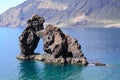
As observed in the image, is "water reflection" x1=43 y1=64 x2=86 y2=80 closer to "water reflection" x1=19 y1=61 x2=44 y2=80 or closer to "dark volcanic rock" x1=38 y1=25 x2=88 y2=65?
"water reflection" x1=19 y1=61 x2=44 y2=80

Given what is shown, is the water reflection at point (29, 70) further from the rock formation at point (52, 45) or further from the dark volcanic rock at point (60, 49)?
the dark volcanic rock at point (60, 49)

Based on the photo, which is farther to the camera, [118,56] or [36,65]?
[118,56]

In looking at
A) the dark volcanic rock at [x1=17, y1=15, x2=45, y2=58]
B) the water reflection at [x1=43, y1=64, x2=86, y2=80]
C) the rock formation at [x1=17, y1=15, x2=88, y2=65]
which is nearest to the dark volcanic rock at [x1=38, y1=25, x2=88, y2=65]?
the rock formation at [x1=17, y1=15, x2=88, y2=65]

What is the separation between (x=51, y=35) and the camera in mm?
153875

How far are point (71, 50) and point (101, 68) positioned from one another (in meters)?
19.6

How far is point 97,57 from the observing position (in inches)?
6683

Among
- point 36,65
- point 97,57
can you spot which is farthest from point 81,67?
point 97,57

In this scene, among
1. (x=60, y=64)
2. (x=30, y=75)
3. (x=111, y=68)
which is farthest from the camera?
(x=60, y=64)

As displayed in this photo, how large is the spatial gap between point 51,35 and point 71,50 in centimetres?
1283

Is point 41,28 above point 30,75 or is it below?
above

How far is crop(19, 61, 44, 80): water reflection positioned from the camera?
122 metres

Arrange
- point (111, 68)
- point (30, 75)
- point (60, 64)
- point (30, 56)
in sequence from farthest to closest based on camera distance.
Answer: point (30, 56)
point (60, 64)
point (111, 68)
point (30, 75)

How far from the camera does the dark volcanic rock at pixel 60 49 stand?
479 ft

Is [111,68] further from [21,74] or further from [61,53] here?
Result: [21,74]
